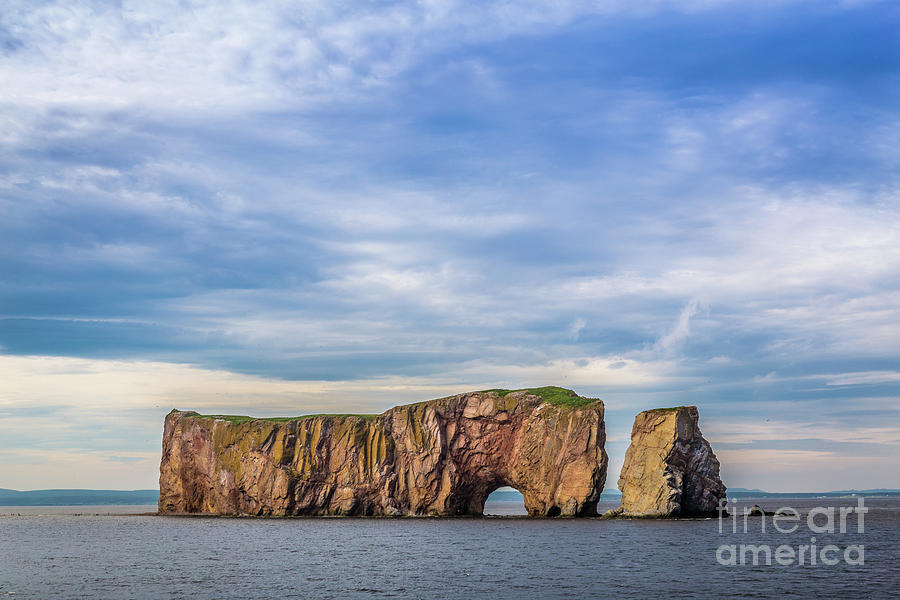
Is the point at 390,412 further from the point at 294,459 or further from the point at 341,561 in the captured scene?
the point at 341,561

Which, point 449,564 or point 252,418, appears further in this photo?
point 252,418

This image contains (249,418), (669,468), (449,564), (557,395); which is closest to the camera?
(449,564)

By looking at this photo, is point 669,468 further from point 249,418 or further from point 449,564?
point 249,418

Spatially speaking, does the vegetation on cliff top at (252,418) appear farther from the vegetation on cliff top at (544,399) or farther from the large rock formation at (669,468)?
the large rock formation at (669,468)

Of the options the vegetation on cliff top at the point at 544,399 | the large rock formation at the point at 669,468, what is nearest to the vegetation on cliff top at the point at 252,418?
the vegetation on cliff top at the point at 544,399

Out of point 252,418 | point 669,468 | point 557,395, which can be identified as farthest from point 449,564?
point 252,418

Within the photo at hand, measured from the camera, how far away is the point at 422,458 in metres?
124

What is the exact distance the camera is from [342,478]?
128375 millimetres

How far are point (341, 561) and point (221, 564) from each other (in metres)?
9.77

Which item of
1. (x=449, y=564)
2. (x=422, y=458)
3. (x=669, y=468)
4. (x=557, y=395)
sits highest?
(x=557, y=395)

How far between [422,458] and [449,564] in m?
61.1

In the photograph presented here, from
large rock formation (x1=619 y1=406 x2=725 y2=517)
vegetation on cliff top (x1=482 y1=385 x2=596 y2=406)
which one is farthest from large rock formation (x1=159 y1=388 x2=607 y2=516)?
large rock formation (x1=619 y1=406 x2=725 y2=517)

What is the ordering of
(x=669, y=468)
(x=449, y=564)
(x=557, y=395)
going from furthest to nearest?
(x=557, y=395) → (x=669, y=468) → (x=449, y=564)

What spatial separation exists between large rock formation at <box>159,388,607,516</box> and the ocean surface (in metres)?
13.1
